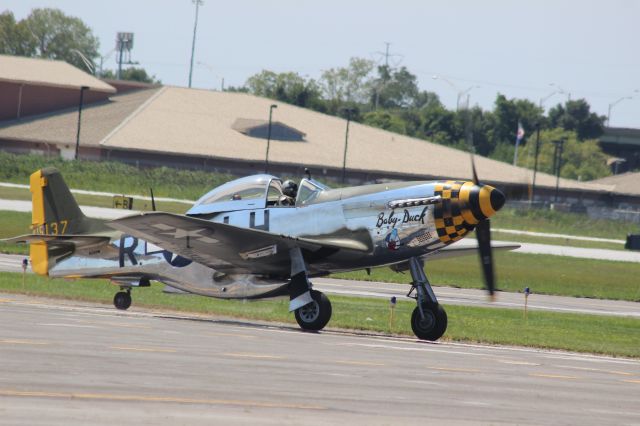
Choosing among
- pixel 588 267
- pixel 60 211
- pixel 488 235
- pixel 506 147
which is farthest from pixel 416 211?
pixel 506 147

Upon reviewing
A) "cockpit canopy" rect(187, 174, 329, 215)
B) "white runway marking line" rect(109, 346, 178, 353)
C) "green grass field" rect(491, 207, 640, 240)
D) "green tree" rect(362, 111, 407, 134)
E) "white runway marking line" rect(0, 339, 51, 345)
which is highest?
"green tree" rect(362, 111, 407, 134)

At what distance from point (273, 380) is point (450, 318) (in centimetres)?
1386

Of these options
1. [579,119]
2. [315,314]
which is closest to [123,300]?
[315,314]

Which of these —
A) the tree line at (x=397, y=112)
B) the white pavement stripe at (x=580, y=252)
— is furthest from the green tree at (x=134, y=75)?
the white pavement stripe at (x=580, y=252)

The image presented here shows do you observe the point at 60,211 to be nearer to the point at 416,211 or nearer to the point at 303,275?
the point at 303,275

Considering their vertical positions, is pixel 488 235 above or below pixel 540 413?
above

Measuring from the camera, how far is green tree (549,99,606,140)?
15438 centimetres

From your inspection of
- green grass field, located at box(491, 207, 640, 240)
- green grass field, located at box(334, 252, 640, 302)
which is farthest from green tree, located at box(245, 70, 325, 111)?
green grass field, located at box(334, 252, 640, 302)

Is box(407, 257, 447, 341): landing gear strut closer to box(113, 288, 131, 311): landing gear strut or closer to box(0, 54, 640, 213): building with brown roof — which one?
box(113, 288, 131, 311): landing gear strut

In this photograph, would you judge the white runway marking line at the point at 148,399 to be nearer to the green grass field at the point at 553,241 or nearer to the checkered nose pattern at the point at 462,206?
the checkered nose pattern at the point at 462,206

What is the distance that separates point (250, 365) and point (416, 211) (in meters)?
7.17

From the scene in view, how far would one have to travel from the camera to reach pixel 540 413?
11.8 m

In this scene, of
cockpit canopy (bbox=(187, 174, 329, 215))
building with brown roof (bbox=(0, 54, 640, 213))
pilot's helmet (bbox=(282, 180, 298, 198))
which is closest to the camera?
cockpit canopy (bbox=(187, 174, 329, 215))

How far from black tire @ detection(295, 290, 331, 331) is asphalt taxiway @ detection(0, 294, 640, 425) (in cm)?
102
